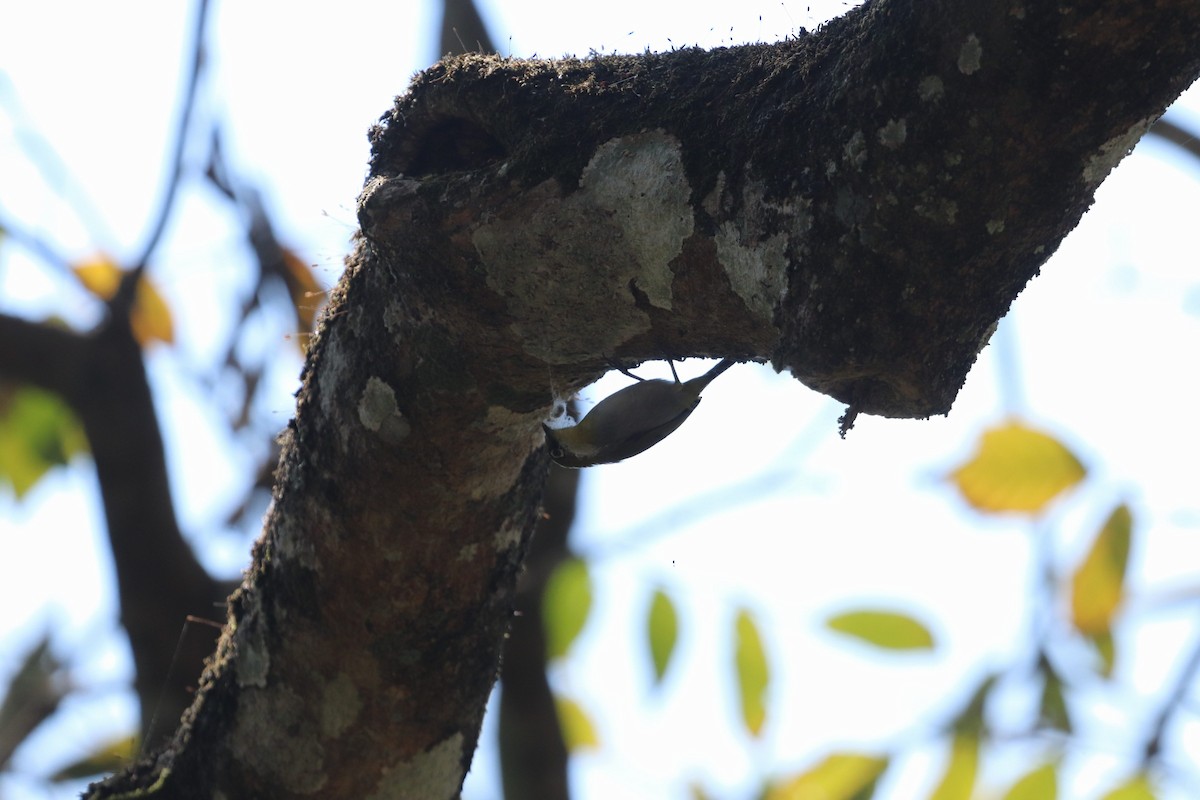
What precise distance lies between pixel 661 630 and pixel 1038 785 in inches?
34.5

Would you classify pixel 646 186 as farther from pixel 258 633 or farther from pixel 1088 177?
pixel 258 633

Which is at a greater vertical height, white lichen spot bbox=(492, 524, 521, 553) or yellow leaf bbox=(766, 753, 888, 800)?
white lichen spot bbox=(492, 524, 521, 553)

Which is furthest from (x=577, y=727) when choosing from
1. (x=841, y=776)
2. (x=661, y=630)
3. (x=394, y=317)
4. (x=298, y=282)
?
(x=394, y=317)

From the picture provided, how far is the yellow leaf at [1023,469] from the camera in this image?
2.37m

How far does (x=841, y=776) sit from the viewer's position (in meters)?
2.34

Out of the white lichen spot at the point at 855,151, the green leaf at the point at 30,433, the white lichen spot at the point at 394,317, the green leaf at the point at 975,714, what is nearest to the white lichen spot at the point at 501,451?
the white lichen spot at the point at 394,317

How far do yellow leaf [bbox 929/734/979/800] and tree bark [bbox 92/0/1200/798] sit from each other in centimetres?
109

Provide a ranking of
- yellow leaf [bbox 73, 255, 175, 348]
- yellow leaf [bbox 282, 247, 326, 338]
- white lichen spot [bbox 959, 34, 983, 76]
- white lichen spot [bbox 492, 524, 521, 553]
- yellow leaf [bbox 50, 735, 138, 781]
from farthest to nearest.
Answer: yellow leaf [bbox 282, 247, 326, 338], yellow leaf [bbox 73, 255, 175, 348], yellow leaf [bbox 50, 735, 138, 781], white lichen spot [bbox 492, 524, 521, 553], white lichen spot [bbox 959, 34, 983, 76]

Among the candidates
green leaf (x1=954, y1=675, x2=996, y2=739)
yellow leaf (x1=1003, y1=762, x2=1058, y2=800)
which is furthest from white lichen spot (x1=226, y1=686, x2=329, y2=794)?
green leaf (x1=954, y1=675, x2=996, y2=739)

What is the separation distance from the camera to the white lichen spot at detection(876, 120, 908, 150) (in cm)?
100

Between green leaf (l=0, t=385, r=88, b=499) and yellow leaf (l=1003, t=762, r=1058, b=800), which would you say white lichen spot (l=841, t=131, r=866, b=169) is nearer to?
yellow leaf (l=1003, t=762, r=1058, b=800)

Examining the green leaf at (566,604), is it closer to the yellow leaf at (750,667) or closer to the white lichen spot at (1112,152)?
the yellow leaf at (750,667)

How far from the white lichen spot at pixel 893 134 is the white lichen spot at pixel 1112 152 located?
0.16m

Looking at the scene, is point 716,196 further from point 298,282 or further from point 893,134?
point 298,282
